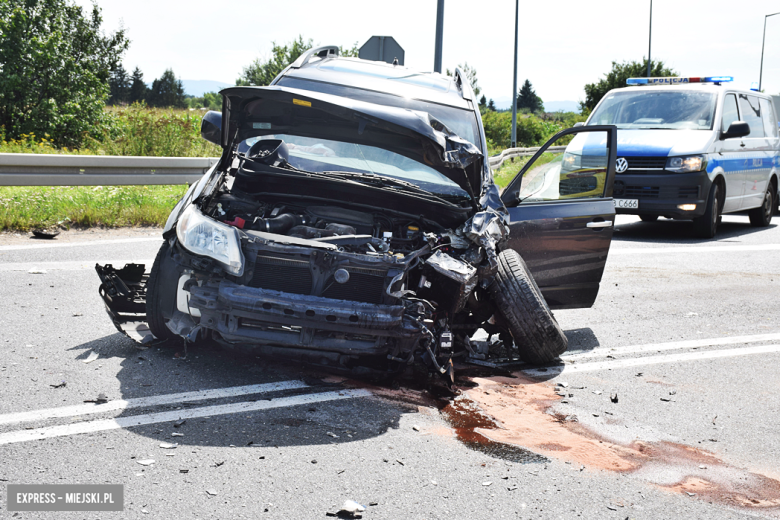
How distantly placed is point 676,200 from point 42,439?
386 inches

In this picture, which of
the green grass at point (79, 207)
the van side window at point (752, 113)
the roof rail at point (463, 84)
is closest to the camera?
the roof rail at point (463, 84)

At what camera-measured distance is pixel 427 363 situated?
4215 millimetres

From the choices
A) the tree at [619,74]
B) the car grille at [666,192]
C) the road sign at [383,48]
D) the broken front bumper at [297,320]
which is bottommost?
the broken front bumper at [297,320]

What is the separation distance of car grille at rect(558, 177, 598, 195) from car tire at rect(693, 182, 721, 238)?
5864 mm

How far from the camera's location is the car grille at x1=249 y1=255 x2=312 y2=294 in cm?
396

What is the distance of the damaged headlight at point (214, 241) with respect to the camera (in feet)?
12.7

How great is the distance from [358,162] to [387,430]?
87.7 inches

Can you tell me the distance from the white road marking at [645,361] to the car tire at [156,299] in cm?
245

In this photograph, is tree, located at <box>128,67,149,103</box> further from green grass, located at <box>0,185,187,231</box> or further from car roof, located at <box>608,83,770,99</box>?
car roof, located at <box>608,83,770,99</box>

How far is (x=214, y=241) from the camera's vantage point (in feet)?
12.9

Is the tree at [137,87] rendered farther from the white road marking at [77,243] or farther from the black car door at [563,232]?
the black car door at [563,232]

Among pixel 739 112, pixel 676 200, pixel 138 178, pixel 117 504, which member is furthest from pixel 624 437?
pixel 739 112

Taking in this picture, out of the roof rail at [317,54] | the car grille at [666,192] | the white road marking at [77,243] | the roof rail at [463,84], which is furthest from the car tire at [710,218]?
the white road marking at [77,243]

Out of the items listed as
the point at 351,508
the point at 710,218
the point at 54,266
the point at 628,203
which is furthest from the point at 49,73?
the point at 351,508
